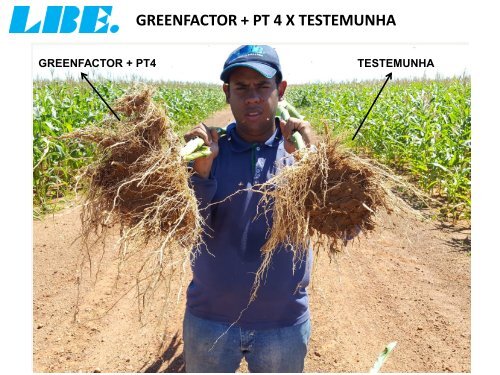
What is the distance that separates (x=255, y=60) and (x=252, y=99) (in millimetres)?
128

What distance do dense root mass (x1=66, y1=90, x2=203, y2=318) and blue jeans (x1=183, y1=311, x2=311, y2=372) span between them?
243mm

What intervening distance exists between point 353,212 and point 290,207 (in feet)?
0.71

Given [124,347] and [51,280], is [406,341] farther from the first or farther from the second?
[51,280]

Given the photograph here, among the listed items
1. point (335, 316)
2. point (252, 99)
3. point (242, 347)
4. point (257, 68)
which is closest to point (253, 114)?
point (252, 99)

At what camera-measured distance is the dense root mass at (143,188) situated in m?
1.51

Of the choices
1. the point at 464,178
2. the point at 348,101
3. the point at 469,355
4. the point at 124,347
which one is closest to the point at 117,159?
the point at 124,347

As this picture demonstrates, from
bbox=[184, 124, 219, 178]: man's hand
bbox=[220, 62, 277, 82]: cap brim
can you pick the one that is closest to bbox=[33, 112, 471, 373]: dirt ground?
bbox=[184, 124, 219, 178]: man's hand

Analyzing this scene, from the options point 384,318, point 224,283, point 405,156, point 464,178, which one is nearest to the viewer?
point 224,283

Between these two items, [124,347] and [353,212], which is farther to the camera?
[124,347]

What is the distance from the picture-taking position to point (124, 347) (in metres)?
2.83

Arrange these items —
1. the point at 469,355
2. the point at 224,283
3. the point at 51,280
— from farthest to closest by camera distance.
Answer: the point at 51,280 < the point at 469,355 < the point at 224,283

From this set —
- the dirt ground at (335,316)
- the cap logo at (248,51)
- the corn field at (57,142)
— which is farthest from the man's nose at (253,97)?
the corn field at (57,142)

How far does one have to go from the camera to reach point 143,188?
1.53 meters

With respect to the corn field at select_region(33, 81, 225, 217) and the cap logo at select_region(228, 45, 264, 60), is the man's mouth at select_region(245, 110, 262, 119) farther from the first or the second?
the corn field at select_region(33, 81, 225, 217)
